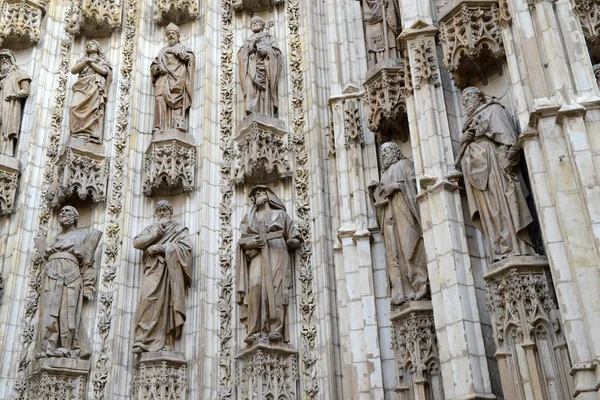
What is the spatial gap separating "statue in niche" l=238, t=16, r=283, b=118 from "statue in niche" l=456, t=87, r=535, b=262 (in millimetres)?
3804

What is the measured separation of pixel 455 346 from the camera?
308 inches

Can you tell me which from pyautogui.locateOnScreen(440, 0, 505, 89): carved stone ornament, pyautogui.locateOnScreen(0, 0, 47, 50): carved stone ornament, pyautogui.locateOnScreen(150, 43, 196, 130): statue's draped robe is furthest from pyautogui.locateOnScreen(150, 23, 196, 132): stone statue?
pyautogui.locateOnScreen(440, 0, 505, 89): carved stone ornament

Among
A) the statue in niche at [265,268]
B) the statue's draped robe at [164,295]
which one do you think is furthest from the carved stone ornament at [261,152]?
the statue's draped robe at [164,295]

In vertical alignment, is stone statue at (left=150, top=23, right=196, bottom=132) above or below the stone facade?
above

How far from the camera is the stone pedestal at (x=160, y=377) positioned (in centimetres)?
990

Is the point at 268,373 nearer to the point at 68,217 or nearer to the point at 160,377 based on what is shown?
the point at 160,377

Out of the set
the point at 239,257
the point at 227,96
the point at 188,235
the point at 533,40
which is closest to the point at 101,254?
the point at 188,235

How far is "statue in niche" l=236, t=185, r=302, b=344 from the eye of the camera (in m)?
9.88

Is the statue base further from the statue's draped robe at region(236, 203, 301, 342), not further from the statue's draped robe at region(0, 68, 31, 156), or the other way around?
the statue's draped robe at region(236, 203, 301, 342)

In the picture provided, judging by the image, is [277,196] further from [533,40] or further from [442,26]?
[533,40]

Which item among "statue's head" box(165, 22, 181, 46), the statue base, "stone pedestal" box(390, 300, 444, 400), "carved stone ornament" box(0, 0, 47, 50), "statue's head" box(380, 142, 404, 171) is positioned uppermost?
"carved stone ornament" box(0, 0, 47, 50)

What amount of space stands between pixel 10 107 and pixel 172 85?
2570 millimetres

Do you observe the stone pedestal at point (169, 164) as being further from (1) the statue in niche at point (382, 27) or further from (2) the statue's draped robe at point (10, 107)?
(1) the statue in niche at point (382, 27)

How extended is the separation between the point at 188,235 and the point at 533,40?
17.4 feet
